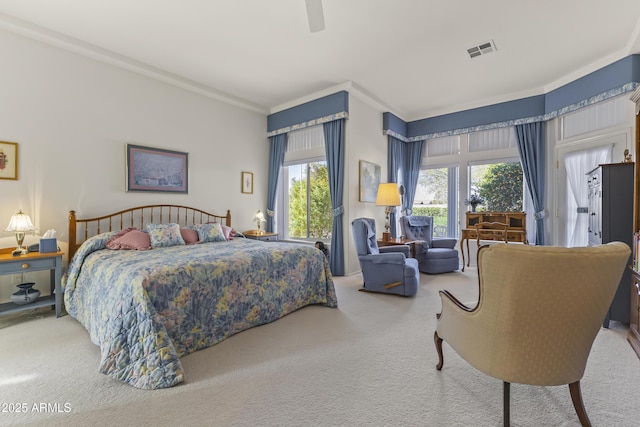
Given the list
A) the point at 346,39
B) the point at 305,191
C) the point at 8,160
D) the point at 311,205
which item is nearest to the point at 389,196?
the point at 311,205

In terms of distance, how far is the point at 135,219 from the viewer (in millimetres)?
4199

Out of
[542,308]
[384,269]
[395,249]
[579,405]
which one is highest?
[542,308]

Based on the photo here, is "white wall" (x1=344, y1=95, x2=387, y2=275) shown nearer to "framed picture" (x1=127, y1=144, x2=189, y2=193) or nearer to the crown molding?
the crown molding

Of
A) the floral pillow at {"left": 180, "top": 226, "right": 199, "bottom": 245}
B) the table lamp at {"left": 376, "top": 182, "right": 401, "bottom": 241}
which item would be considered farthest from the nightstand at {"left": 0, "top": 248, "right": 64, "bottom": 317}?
the table lamp at {"left": 376, "top": 182, "right": 401, "bottom": 241}

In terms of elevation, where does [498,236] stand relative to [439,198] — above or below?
below

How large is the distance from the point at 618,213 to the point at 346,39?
3.43 m

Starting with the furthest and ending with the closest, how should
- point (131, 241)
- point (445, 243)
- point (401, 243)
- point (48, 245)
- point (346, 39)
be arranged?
point (445, 243) < point (401, 243) < point (346, 39) < point (131, 241) < point (48, 245)

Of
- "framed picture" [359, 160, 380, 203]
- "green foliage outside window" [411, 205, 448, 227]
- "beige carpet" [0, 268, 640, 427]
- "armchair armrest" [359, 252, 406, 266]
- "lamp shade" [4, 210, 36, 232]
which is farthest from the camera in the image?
"green foliage outside window" [411, 205, 448, 227]

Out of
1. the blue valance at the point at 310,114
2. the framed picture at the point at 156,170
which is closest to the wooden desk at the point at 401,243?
the blue valance at the point at 310,114

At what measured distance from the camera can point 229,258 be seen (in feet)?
9.21

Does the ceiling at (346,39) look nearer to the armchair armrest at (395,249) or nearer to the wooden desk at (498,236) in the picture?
the wooden desk at (498,236)

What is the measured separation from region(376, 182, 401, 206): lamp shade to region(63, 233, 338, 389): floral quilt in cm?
200

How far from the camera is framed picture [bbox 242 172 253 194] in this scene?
5.55m

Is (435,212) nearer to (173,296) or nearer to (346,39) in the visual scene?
(346,39)
